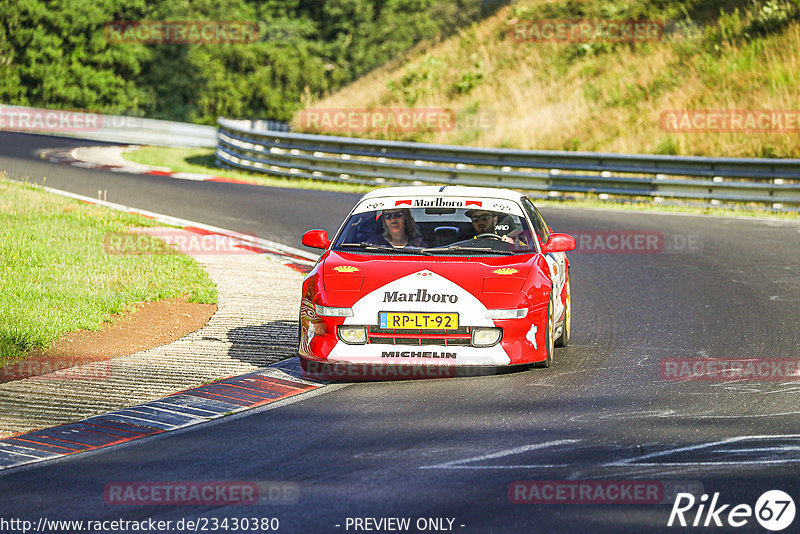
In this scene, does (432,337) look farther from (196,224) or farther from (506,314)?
(196,224)

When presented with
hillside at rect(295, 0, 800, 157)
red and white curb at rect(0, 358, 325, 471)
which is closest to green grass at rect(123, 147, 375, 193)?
hillside at rect(295, 0, 800, 157)

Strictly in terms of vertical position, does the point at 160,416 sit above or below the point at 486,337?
below

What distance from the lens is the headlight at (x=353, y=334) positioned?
7.83 m

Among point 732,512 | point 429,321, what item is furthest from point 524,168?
point 732,512

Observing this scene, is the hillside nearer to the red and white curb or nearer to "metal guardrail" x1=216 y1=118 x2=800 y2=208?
"metal guardrail" x1=216 y1=118 x2=800 y2=208

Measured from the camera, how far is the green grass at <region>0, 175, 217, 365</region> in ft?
31.5

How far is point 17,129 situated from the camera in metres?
41.6

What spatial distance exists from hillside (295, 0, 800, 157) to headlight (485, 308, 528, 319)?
16308 millimetres

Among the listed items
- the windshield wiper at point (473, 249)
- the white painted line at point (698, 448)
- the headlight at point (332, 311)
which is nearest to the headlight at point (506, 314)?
the windshield wiper at point (473, 249)

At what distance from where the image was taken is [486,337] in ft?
25.5

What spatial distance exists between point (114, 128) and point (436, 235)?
3556 cm

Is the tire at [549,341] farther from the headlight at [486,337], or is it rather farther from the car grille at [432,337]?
the car grille at [432,337]

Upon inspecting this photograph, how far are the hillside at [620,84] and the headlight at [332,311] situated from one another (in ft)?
55.4

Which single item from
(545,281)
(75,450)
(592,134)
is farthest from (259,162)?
(75,450)
